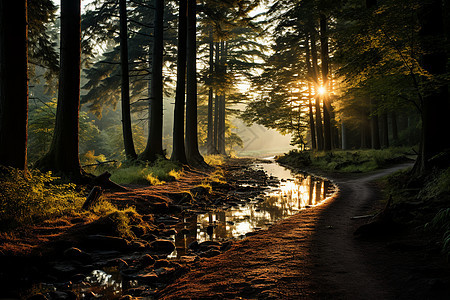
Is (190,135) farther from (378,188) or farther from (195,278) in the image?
(195,278)

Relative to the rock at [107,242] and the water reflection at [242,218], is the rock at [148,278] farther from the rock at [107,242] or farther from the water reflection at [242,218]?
the rock at [107,242]

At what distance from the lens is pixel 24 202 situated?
4441 mm

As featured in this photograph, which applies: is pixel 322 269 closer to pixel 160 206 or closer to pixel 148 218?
pixel 148 218

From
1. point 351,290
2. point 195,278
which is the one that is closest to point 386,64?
point 351,290

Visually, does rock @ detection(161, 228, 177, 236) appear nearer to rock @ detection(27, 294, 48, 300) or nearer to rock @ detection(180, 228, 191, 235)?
rock @ detection(180, 228, 191, 235)

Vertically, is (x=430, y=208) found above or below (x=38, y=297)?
above

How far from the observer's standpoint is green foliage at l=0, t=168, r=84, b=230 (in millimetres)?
4242

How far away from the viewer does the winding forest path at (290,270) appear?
116 inches

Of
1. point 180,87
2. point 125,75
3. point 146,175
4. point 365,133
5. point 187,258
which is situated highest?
point 125,75

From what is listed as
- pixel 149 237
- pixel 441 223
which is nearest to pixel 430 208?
pixel 441 223

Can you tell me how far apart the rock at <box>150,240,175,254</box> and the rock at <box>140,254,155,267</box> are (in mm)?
579

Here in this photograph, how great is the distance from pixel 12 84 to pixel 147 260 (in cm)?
440

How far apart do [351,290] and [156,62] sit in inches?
565

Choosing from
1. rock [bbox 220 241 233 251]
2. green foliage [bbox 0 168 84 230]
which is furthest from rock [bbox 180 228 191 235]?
green foliage [bbox 0 168 84 230]
